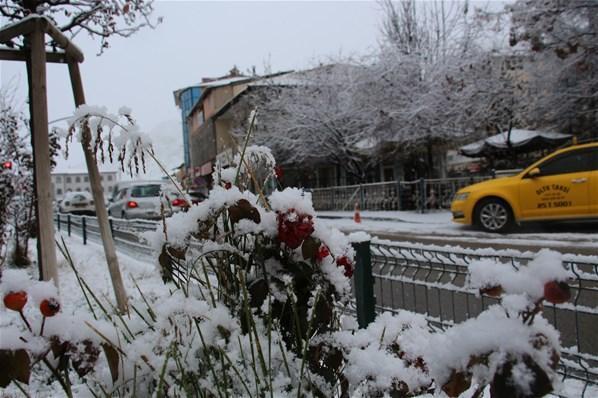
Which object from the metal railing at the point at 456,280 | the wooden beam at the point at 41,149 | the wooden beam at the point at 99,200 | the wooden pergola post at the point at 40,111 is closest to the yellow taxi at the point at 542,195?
the metal railing at the point at 456,280

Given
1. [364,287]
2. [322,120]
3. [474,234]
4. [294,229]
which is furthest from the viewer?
[322,120]

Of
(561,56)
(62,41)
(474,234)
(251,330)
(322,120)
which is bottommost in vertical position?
(474,234)

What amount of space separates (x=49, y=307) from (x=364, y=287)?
1964mm

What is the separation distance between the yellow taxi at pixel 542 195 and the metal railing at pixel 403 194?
14.3 feet

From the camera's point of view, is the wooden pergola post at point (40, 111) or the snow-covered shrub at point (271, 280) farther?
the wooden pergola post at point (40, 111)

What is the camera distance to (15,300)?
0.99 metres

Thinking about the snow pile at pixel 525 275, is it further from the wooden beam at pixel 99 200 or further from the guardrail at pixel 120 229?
the guardrail at pixel 120 229

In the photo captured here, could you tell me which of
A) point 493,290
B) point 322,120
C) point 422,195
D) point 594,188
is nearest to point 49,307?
point 493,290

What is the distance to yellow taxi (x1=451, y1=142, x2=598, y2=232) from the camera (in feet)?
29.2

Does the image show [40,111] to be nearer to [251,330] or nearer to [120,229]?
[251,330]

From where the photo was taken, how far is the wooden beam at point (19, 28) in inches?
146

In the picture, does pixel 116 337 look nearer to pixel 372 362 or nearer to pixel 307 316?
pixel 307 316

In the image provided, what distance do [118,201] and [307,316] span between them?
61.9 ft

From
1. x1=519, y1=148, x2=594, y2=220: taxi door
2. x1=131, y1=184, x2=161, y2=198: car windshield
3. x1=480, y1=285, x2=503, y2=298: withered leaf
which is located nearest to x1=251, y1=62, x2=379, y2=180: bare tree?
x1=131, y1=184, x2=161, y2=198: car windshield
